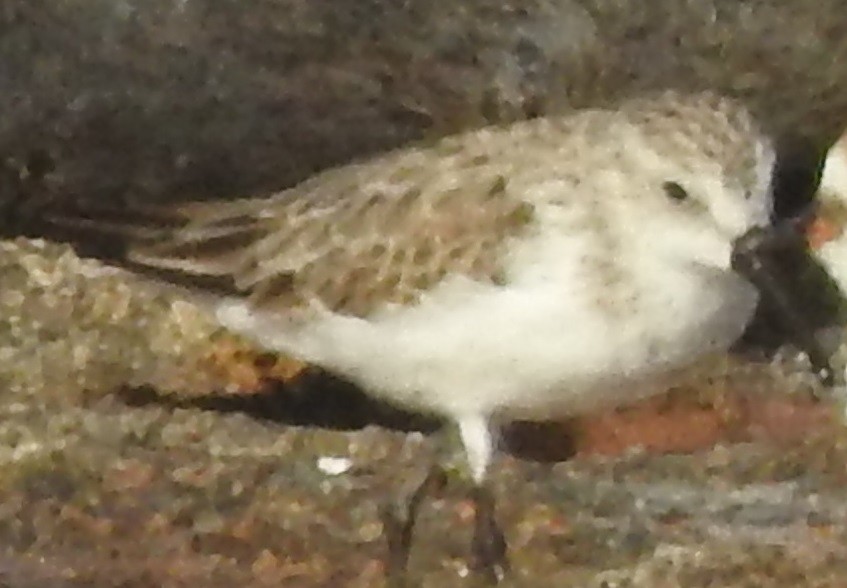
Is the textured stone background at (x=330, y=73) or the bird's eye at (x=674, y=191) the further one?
the textured stone background at (x=330, y=73)

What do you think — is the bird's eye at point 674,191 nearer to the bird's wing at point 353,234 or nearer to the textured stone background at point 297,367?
the bird's wing at point 353,234

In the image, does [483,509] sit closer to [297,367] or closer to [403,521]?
[403,521]

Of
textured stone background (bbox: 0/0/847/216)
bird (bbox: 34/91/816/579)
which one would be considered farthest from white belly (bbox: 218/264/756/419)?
textured stone background (bbox: 0/0/847/216)

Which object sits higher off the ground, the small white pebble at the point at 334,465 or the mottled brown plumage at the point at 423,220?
the mottled brown plumage at the point at 423,220

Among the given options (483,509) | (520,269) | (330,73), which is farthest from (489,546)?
(330,73)

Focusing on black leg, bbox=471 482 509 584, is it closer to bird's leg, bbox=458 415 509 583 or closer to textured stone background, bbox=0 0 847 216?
bird's leg, bbox=458 415 509 583

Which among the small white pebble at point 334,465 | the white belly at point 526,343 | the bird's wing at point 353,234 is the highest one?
the bird's wing at point 353,234

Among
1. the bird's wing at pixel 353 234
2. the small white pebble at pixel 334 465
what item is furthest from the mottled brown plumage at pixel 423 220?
the small white pebble at pixel 334 465
